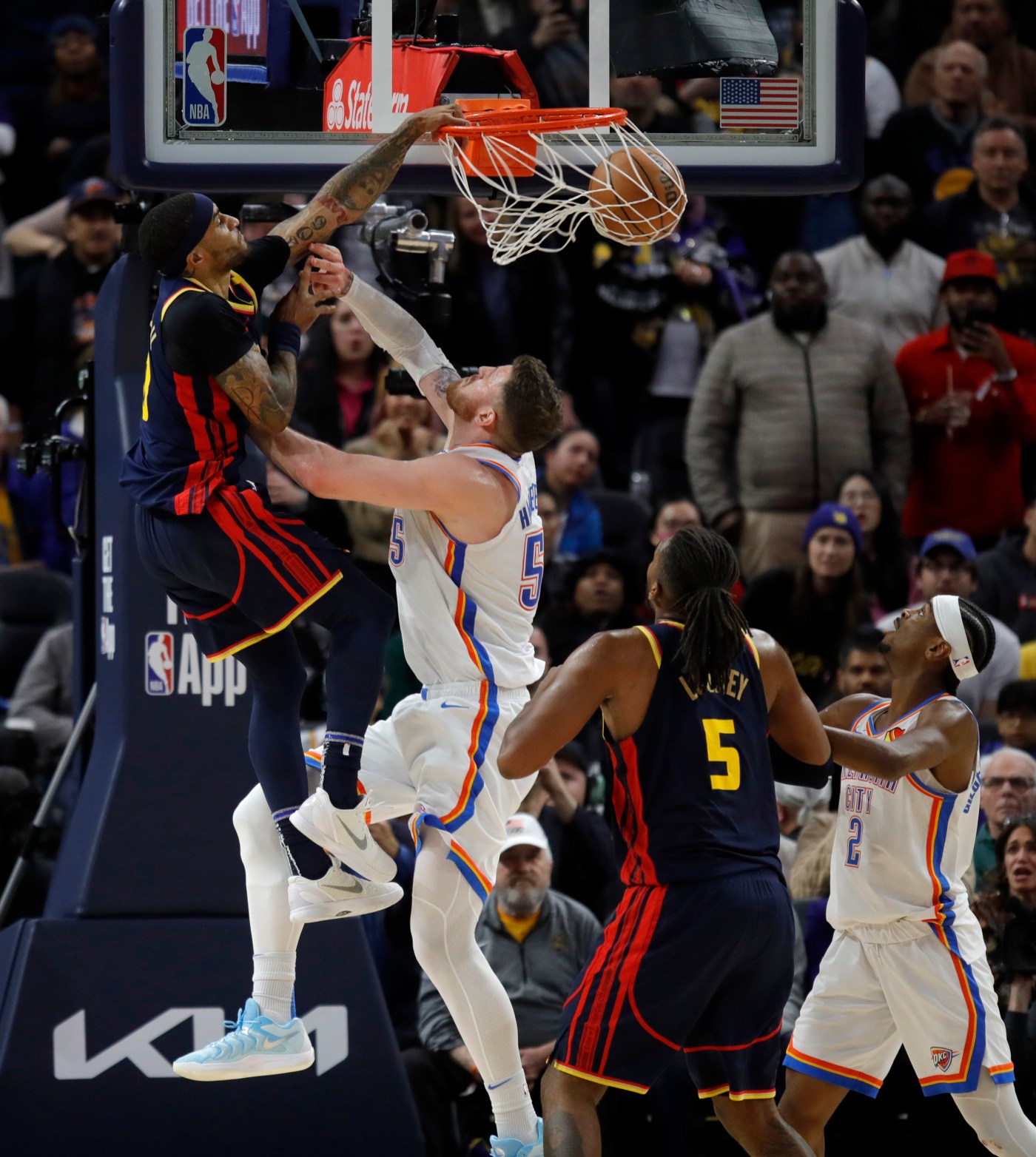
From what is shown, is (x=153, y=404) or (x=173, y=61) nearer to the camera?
(x=153, y=404)

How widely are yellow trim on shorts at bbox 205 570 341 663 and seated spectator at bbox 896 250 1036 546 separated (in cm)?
549

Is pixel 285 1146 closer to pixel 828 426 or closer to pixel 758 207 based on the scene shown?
pixel 828 426

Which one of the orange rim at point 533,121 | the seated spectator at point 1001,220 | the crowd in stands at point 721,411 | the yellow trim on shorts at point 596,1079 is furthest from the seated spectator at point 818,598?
the yellow trim on shorts at point 596,1079

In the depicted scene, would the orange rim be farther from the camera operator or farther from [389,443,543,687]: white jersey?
the camera operator

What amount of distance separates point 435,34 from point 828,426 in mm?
4256

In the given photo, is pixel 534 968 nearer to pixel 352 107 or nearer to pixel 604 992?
pixel 604 992

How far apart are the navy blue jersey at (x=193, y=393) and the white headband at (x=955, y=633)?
2134 millimetres

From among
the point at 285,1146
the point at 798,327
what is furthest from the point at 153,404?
the point at 798,327

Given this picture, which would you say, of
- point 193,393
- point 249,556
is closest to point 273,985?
point 249,556

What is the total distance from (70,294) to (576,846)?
4293 mm

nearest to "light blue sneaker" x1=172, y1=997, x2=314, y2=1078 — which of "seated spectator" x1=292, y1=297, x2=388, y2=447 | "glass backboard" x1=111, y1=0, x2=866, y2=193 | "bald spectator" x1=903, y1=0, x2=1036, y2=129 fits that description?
"glass backboard" x1=111, y1=0, x2=866, y2=193

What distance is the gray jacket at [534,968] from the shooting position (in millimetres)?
7707

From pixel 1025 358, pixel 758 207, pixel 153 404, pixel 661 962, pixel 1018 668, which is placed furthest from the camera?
pixel 758 207

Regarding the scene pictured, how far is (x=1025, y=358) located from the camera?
34.5 feet
